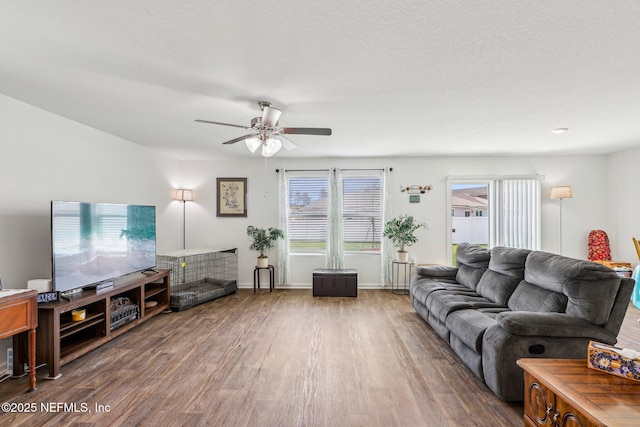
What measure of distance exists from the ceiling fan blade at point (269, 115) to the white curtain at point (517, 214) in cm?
468

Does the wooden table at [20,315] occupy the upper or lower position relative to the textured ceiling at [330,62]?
lower

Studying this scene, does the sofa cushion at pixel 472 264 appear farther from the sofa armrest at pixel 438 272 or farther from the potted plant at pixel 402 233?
the potted plant at pixel 402 233

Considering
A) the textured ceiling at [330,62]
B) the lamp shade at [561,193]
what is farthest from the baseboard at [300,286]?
the lamp shade at [561,193]

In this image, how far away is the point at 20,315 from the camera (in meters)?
2.29

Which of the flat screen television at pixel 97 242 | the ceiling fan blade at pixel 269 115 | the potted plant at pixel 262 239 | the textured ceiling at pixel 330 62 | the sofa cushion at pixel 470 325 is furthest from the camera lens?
the potted plant at pixel 262 239

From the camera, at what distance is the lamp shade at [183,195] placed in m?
5.56

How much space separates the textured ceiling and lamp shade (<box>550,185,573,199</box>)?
1770 millimetres

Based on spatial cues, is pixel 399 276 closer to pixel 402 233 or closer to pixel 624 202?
pixel 402 233

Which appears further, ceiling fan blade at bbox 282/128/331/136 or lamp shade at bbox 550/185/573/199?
lamp shade at bbox 550/185/573/199

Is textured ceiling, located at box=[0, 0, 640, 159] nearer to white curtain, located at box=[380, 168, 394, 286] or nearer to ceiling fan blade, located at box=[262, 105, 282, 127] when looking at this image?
ceiling fan blade, located at box=[262, 105, 282, 127]

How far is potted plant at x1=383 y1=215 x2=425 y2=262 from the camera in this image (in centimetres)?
535

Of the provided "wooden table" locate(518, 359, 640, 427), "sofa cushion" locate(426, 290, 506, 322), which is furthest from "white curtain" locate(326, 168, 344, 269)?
"wooden table" locate(518, 359, 640, 427)

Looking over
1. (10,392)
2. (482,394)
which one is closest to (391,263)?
(482,394)

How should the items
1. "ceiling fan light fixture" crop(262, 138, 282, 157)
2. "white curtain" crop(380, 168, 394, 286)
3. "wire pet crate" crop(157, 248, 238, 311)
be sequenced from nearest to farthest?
"ceiling fan light fixture" crop(262, 138, 282, 157) → "wire pet crate" crop(157, 248, 238, 311) → "white curtain" crop(380, 168, 394, 286)
